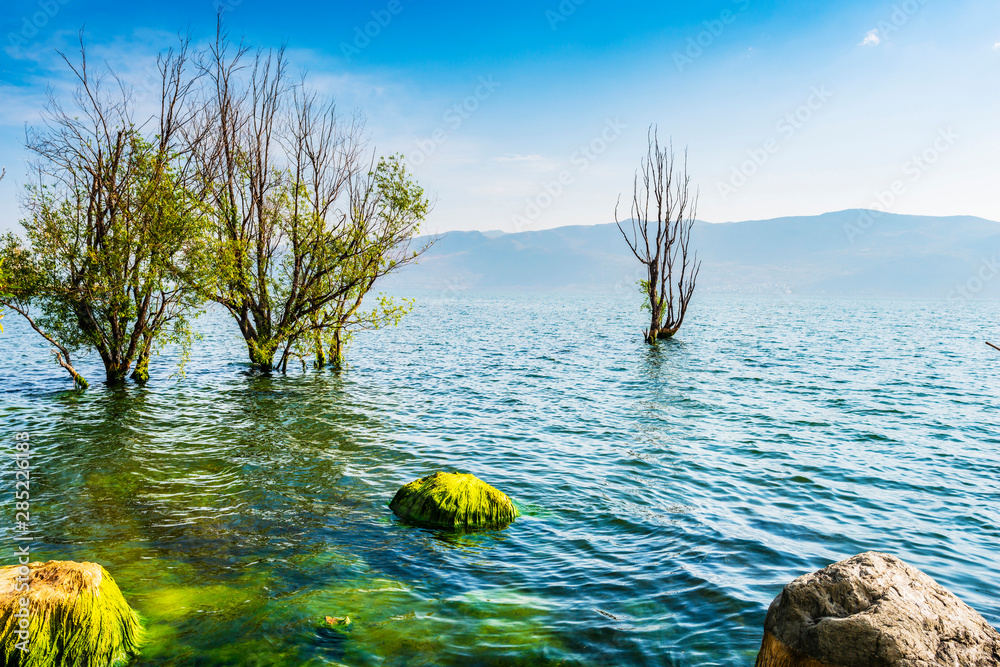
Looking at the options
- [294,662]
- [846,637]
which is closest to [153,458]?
[294,662]

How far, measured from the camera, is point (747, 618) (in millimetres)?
7371

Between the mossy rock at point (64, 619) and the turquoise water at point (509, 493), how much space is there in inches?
18.9

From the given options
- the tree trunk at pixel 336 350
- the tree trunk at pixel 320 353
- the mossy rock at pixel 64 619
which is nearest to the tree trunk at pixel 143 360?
the tree trunk at pixel 320 353

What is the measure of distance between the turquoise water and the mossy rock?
1.57 feet

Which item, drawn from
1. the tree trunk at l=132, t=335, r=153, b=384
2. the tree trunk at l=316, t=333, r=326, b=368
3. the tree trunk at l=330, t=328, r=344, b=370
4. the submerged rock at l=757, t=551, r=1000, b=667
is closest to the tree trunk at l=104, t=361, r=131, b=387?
the tree trunk at l=132, t=335, r=153, b=384

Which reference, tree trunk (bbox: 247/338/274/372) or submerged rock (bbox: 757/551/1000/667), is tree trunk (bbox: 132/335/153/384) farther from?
submerged rock (bbox: 757/551/1000/667)

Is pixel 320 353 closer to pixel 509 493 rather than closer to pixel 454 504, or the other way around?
pixel 509 493

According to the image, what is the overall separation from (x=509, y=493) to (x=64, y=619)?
7942 millimetres

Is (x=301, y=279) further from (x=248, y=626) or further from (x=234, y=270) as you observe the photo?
(x=248, y=626)

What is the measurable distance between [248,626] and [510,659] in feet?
10.2

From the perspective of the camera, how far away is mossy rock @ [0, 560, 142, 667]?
17.9 ft

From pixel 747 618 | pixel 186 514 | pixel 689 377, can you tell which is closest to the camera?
pixel 747 618

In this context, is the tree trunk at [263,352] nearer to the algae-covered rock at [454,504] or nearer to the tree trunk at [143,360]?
the tree trunk at [143,360]

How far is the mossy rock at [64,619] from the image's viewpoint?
545 centimetres
